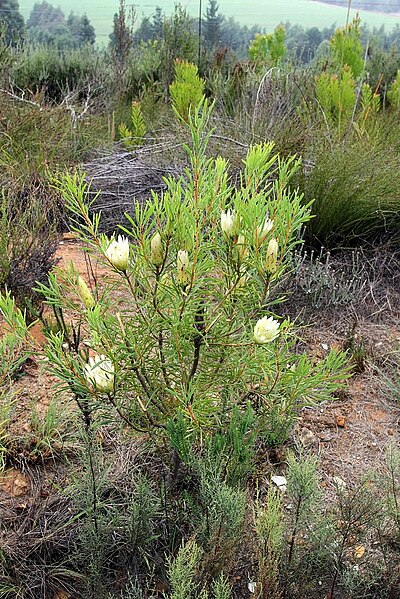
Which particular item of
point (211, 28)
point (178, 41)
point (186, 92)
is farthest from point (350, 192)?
point (211, 28)

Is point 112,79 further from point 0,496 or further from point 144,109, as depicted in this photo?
point 0,496

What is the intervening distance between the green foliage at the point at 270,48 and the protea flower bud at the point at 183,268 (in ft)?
17.8

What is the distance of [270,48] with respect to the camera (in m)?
7.07

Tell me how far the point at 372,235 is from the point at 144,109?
3.77 metres

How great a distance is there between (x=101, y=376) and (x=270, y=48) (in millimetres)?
6497

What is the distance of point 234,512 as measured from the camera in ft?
5.13

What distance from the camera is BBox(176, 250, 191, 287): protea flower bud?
129cm

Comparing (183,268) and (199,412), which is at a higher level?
(183,268)

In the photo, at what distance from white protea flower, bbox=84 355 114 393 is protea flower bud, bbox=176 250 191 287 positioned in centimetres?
27

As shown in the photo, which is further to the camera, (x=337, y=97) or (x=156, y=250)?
(x=337, y=97)

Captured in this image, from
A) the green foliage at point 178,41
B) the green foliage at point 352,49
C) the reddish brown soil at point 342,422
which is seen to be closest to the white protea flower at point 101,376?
the reddish brown soil at point 342,422

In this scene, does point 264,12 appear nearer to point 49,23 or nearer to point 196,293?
point 49,23

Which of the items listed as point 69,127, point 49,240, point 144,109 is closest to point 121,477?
point 49,240

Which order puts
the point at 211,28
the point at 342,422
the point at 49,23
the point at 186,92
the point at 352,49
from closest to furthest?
the point at 342,422, the point at 186,92, the point at 352,49, the point at 211,28, the point at 49,23
